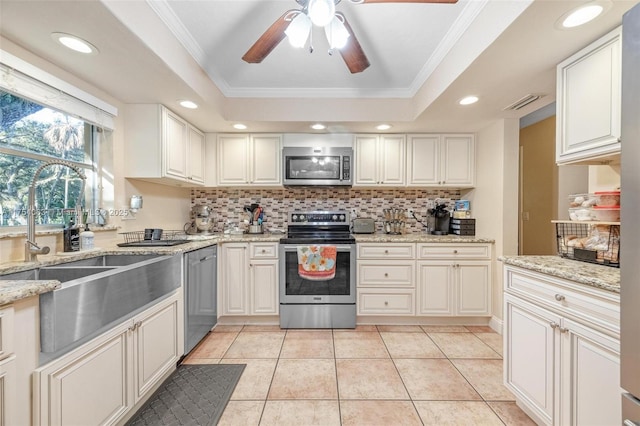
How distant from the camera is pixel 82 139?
205cm

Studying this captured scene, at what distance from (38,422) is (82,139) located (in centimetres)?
188

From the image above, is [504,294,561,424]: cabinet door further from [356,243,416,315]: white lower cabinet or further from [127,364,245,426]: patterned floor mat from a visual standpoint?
[127,364,245,426]: patterned floor mat

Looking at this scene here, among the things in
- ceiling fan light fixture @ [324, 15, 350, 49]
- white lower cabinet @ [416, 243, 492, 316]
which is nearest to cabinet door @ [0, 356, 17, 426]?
ceiling fan light fixture @ [324, 15, 350, 49]

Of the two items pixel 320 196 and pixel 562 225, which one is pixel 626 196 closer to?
pixel 562 225

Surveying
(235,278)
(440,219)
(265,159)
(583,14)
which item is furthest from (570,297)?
(265,159)

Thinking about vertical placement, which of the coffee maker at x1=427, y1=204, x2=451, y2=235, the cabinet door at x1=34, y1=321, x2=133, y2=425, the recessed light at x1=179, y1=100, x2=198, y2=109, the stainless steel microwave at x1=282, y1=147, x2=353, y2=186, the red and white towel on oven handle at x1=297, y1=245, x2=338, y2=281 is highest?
the recessed light at x1=179, y1=100, x2=198, y2=109

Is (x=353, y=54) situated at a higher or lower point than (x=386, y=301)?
higher

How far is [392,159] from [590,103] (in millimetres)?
1776

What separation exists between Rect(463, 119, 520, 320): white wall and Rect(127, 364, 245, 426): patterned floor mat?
2.53m

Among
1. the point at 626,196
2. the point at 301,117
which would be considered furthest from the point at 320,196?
the point at 626,196

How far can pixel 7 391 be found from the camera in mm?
850

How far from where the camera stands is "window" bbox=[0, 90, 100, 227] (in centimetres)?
154

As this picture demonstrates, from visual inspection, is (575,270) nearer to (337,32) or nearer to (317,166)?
(337,32)

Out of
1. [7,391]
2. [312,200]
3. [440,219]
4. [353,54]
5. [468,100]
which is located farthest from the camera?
[312,200]
